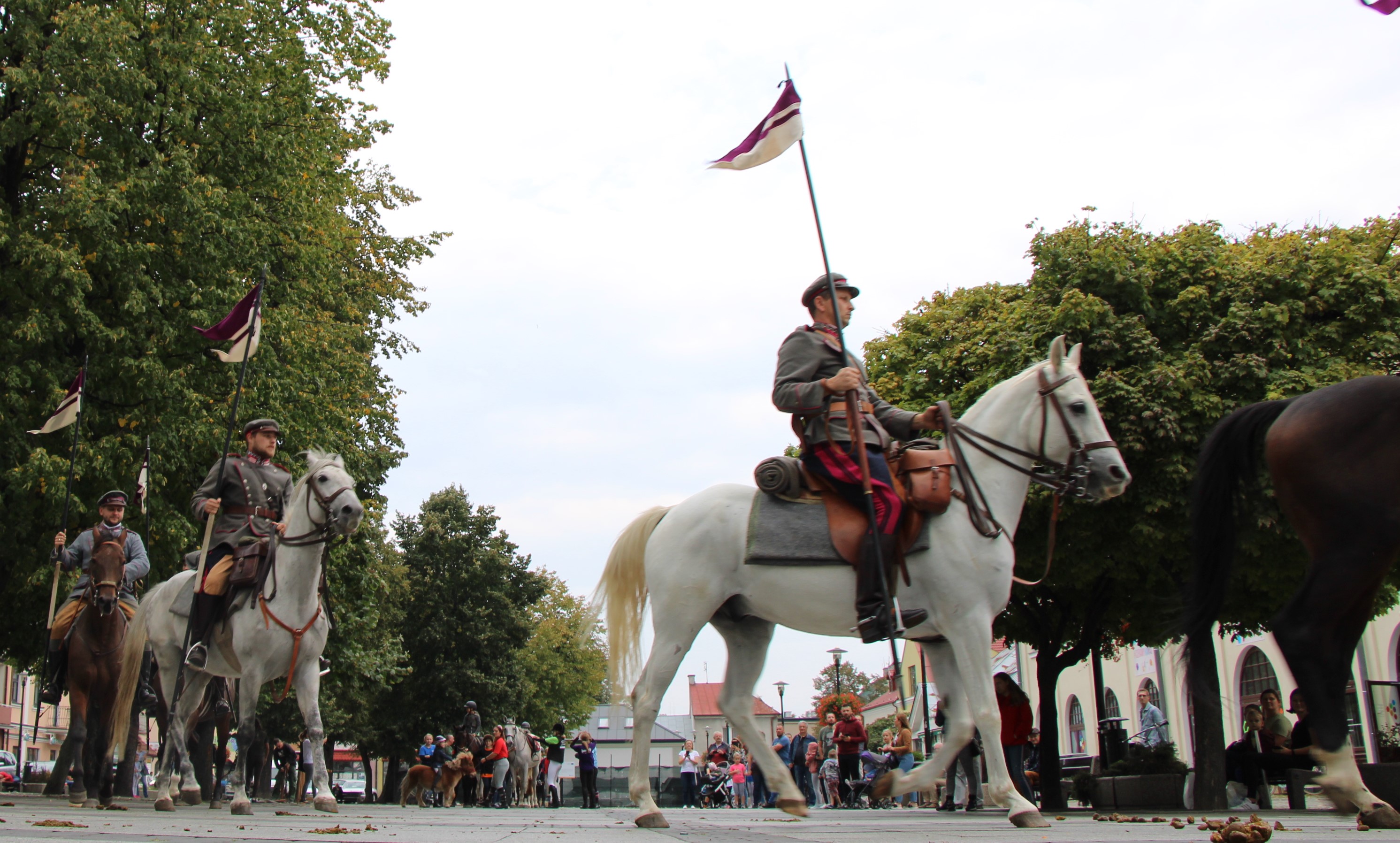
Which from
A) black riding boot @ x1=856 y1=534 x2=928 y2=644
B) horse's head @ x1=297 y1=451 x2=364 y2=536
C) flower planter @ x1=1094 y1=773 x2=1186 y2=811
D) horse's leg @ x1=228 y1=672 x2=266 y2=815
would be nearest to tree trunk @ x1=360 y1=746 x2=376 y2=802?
flower planter @ x1=1094 y1=773 x2=1186 y2=811

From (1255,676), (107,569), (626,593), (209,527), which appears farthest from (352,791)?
(626,593)

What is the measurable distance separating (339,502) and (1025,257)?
1476 cm

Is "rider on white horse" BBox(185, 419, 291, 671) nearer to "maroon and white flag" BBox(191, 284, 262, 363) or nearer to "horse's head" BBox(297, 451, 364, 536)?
"horse's head" BBox(297, 451, 364, 536)

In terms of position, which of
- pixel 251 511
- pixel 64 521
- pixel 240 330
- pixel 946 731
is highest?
pixel 240 330

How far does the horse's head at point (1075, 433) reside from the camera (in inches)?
302

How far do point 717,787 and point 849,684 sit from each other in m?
128

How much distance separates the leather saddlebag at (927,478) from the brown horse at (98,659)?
313 inches

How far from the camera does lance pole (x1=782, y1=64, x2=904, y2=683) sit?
715cm

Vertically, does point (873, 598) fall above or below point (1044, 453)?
below

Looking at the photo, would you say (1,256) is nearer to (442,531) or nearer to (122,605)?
(122,605)

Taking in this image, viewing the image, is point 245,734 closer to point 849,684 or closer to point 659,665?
point 659,665

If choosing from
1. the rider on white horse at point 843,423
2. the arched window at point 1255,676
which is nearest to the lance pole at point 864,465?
the rider on white horse at point 843,423

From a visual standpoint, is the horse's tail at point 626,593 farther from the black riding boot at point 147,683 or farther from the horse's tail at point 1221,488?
the black riding boot at point 147,683

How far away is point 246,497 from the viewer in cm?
1159
